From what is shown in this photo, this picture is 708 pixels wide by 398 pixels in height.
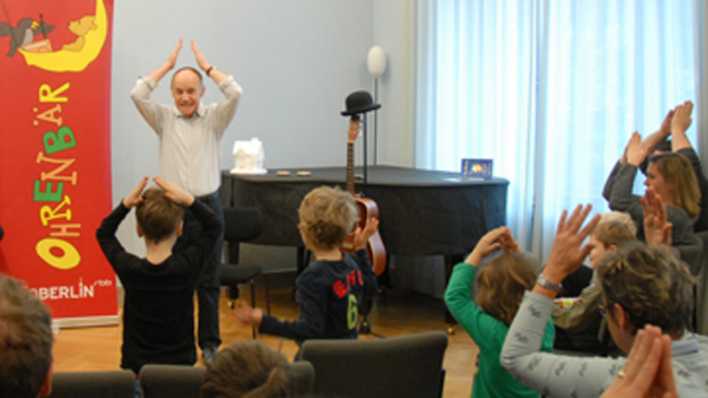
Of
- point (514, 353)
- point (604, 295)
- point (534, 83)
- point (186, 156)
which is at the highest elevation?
point (534, 83)

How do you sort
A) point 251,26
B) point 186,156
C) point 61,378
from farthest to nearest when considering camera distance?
1. point 251,26
2. point 186,156
3. point 61,378

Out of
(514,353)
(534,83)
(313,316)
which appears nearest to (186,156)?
(313,316)

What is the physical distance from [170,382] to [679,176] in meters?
2.58

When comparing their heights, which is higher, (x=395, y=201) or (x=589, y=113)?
(x=589, y=113)

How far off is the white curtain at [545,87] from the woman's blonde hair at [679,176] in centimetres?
77

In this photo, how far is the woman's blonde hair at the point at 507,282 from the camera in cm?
205

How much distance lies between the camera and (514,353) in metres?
1.72

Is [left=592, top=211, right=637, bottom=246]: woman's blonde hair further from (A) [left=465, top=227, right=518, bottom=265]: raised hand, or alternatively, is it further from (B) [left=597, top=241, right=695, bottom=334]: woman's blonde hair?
(B) [left=597, top=241, right=695, bottom=334]: woman's blonde hair

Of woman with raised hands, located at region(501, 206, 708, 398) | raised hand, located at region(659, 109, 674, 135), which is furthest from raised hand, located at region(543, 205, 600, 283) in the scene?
raised hand, located at region(659, 109, 674, 135)

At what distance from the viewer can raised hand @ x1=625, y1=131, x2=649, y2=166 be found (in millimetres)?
4105

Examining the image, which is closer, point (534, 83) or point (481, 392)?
point (481, 392)

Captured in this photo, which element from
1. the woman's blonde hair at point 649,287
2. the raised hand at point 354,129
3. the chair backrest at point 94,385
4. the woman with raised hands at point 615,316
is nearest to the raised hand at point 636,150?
the raised hand at point 354,129

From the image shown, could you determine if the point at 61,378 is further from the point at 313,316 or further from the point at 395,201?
the point at 395,201

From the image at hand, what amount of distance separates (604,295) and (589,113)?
3412mm
